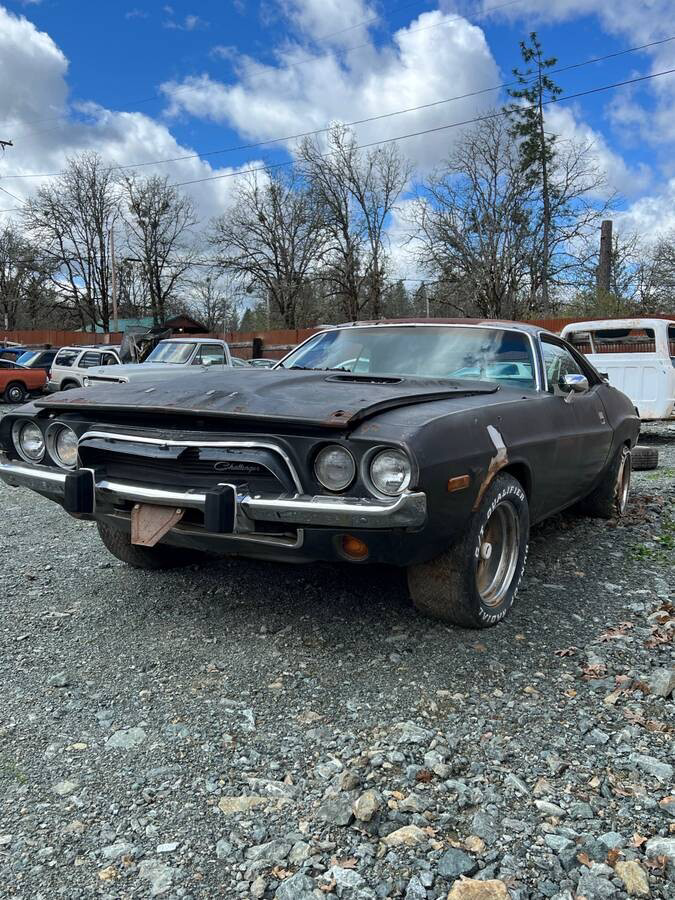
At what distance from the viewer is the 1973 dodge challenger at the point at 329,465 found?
267 cm

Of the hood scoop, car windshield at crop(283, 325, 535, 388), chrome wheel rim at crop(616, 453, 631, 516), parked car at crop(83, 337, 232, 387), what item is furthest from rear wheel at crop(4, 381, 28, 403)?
the hood scoop

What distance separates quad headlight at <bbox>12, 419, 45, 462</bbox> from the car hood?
195 millimetres

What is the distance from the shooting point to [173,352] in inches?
554

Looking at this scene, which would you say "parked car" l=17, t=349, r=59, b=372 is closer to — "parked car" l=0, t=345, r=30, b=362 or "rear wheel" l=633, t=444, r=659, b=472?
"parked car" l=0, t=345, r=30, b=362

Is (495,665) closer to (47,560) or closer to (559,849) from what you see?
(559,849)

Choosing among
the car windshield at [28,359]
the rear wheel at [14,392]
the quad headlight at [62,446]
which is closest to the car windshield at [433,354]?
the quad headlight at [62,446]

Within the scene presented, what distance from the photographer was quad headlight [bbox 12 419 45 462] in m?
3.58

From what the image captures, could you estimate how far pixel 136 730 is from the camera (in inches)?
96.8

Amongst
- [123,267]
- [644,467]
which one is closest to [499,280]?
[644,467]

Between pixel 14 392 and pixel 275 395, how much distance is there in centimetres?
1976

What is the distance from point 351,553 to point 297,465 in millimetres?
417

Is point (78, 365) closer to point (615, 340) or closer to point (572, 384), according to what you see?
point (615, 340)

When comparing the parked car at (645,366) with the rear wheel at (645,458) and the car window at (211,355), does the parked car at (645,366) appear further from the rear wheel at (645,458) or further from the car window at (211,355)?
the car window at (211,355)

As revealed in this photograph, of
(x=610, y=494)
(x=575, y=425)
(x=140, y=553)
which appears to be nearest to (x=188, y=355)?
(x=610, y=494)
